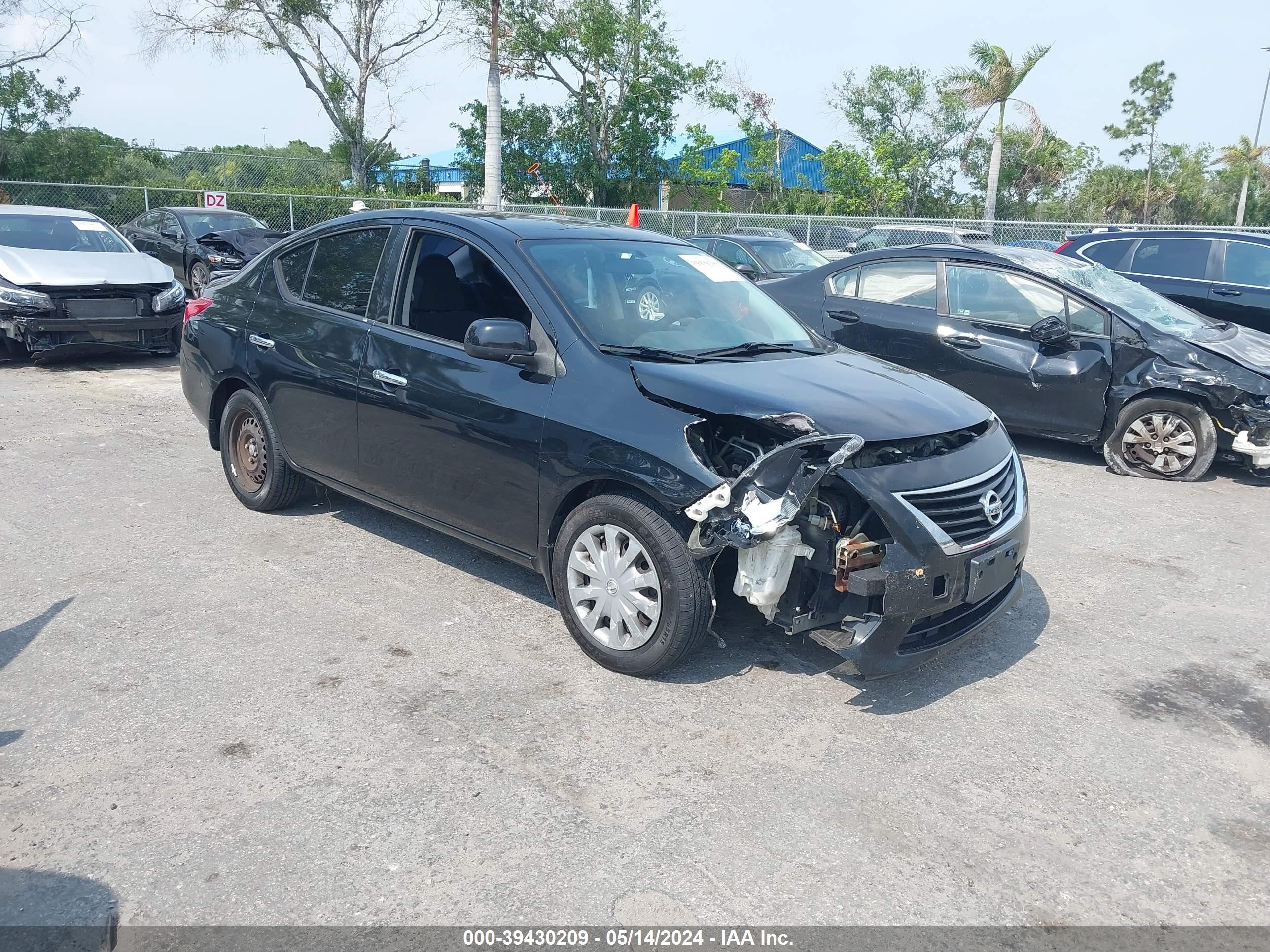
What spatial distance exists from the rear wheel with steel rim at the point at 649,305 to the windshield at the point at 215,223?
47.5 ft

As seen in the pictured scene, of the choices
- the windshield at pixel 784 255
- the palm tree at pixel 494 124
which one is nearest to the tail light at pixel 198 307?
the windshield at pixel 784 255

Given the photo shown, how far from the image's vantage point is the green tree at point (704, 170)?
119 feet

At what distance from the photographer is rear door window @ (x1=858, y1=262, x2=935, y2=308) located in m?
8.54

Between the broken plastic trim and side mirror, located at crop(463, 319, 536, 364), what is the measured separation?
1.09 metres

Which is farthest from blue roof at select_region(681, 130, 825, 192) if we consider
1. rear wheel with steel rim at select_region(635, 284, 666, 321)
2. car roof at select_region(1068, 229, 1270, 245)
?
rear wheel with steel rim at select_region(635, 284, 666, 321)

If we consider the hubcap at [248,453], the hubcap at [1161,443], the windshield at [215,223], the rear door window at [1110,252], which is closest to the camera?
the hubcap at [248,453]

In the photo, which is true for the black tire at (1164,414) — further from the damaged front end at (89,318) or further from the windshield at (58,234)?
the windshield at (58,234)

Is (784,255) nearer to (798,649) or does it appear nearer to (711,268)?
(711,268)

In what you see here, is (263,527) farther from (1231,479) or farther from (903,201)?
(903,201)

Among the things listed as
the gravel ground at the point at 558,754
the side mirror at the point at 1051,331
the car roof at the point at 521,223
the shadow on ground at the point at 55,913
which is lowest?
the shadow on ground at the point at 55,913

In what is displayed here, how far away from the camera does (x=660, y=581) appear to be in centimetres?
388

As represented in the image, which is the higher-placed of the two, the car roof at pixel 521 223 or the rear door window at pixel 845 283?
the car roof at pixel 521 223

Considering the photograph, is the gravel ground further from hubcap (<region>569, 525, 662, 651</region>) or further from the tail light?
the tail light

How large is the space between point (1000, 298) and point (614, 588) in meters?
5.52
